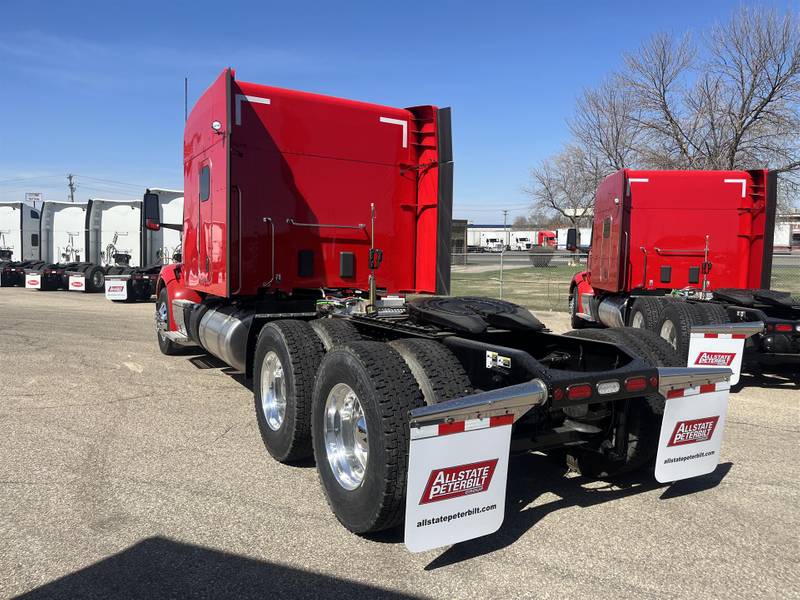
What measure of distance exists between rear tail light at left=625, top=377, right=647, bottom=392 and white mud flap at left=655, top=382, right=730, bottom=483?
0.83 feet

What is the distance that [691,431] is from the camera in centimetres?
390

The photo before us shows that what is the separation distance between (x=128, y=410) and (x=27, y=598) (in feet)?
11.8

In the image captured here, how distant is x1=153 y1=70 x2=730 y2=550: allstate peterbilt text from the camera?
10.5 ft

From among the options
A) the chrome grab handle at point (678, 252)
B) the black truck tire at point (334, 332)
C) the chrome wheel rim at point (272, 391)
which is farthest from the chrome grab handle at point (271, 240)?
the chrome grab handle at point (678, 252)

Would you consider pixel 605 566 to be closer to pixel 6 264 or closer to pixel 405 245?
pixel 405 245

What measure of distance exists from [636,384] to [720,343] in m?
3.10

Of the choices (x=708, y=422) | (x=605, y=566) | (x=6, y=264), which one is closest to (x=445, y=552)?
(x=605, y=566)

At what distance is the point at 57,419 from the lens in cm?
595

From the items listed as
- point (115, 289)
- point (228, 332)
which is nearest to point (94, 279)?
point (115, 289)

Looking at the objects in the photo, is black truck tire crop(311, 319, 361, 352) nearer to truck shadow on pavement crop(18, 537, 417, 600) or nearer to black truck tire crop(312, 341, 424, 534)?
black truck tire crop(312, 341, 424, 534)

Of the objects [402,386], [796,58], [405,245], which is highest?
[796,58]

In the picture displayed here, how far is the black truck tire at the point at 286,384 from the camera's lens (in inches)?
178

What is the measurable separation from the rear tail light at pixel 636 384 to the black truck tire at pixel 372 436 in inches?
46.1

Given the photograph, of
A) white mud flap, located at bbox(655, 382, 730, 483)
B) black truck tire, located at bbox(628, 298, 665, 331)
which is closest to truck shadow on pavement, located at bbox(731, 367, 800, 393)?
black truck tire, located at bbox(628, 298, 665, 331)
